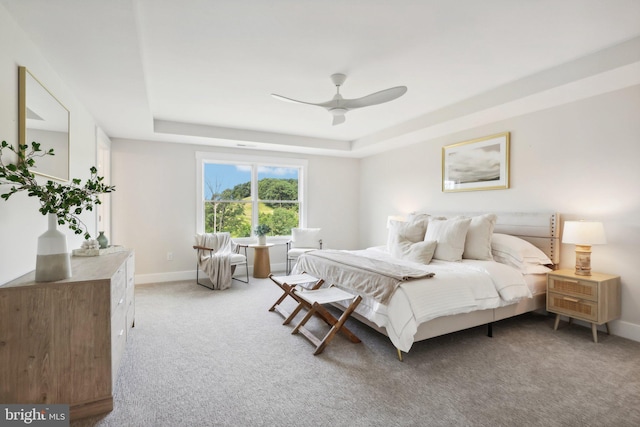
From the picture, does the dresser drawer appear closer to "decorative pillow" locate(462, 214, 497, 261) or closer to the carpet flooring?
the carpet flooring

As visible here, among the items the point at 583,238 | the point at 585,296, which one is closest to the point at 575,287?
the point at 585,296

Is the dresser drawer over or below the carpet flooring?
over

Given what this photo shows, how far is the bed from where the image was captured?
2.62 m

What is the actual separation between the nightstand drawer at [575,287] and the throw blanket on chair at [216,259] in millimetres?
4138

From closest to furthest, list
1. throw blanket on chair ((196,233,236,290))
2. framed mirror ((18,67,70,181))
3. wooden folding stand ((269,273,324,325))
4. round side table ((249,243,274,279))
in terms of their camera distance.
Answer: framed mirror ((18,67,70,181)) < wooden folding stand ((269,273,324,325)) < throw blanket on chair ((196,233,236,290)) < round side table ((249,243,274,279))

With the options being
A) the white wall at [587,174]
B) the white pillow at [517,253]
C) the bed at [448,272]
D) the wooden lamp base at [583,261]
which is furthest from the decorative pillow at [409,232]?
the wooden lamp base at [583,261]

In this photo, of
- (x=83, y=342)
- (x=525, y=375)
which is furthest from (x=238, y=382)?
(x=525, y=375)

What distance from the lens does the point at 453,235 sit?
368 cm

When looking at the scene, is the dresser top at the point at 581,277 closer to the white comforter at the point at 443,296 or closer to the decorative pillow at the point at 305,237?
the white comforter at the point at 443,296

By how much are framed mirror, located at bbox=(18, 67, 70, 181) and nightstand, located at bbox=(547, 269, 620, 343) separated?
4611 millimetres

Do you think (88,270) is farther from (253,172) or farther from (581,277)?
(581,277)

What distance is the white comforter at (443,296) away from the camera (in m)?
2.53

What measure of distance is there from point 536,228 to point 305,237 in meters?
3.62

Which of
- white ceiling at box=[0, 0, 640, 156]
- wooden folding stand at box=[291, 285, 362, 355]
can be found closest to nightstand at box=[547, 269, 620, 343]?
white ceiling at box=[0, 0, 640, 156]
